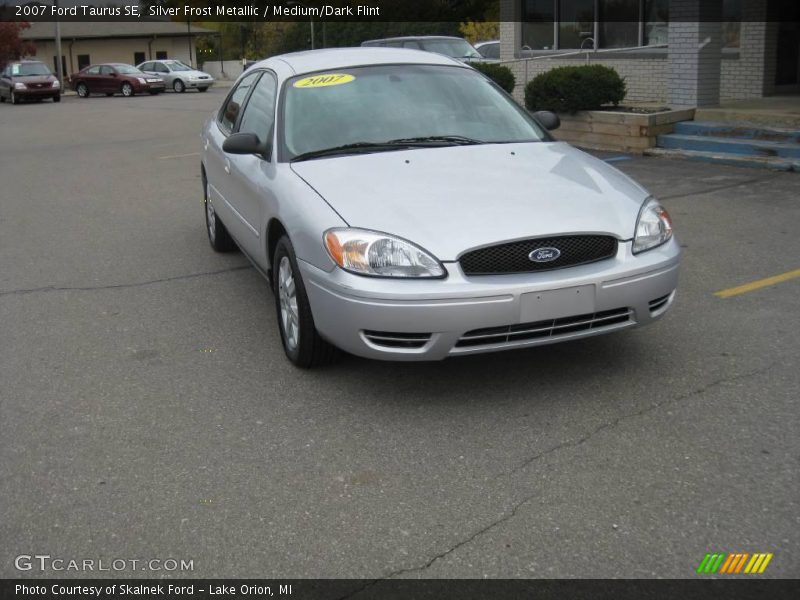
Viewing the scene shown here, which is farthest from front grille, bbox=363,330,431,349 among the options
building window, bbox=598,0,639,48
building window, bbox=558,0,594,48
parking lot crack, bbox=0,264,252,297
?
building window, bbox=558,0,594,48

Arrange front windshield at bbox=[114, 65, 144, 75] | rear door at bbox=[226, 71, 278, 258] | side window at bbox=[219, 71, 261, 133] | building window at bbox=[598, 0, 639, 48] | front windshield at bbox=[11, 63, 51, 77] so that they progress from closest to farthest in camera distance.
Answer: rear door at bbox=[226, 71, 278, 258], side window at bbox=[219, 71, 261, 133], building window at bbox=[598, 0, 639, 48], front windshield at bbox=[11, 63, 51, 77], front windshield at bbox=[114, 65, 144, 75]

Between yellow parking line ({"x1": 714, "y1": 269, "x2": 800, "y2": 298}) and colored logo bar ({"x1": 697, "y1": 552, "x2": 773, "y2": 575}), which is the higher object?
yellow parking line ({"x1": 714, "y1": 269, "x2": 800, "y2": 298})

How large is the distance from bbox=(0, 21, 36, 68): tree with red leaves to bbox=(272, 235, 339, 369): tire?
50095 millimetres

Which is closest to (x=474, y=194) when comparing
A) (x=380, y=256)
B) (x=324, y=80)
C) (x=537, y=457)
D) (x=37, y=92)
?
(x=380, y=256)

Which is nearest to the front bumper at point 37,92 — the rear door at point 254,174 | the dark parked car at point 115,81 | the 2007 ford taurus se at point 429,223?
the dark parked car at point 115,81

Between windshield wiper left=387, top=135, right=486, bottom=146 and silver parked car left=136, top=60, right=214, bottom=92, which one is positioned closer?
windshield wiper left=387, top=135, right=486, bottom=146

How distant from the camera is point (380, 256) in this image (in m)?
4.29

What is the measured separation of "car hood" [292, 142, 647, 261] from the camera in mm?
4344

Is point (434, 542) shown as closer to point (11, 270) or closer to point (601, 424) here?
point (601, 424)

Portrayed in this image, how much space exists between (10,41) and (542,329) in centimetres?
5162

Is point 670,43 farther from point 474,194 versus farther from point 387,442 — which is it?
point 387,442

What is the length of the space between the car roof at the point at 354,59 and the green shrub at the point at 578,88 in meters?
7.46

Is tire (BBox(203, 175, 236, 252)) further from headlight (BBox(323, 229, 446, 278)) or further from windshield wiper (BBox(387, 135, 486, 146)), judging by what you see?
headlight (BBox(323, 229, 446, 278))

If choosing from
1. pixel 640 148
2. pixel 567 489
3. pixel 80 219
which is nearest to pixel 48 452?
pixel 567 489
